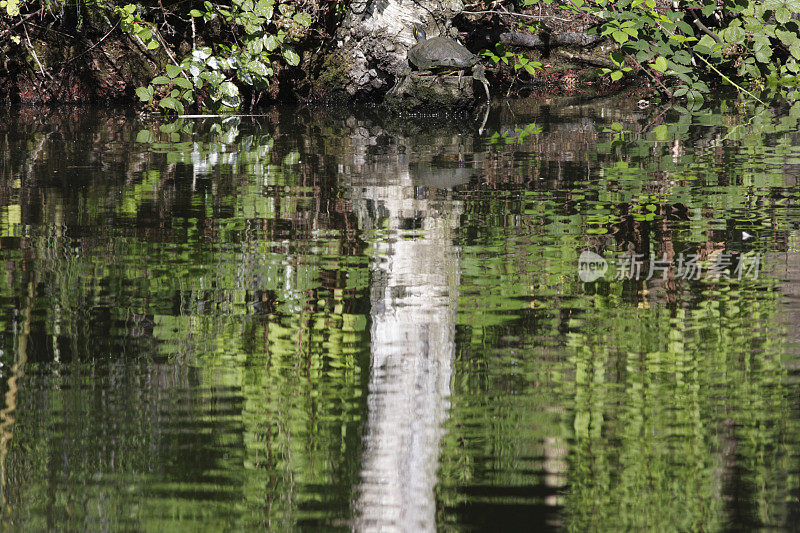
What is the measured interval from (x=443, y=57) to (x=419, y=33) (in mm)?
408

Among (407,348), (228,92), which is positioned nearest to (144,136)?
(228,92)

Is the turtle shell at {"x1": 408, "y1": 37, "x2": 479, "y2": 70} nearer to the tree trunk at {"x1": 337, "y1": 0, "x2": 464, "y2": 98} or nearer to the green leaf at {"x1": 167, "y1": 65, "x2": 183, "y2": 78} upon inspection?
the tree trunk at {"x1": 337, "y1": 0, "x2": 464, "y2": 98}

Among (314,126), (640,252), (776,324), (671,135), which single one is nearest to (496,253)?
(640,252)

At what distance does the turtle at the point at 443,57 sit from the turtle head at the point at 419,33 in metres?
0.08

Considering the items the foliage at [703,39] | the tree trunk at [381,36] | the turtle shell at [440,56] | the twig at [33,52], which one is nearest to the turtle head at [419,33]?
the tree trunk at [381,36]

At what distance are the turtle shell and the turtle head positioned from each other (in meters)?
0.14

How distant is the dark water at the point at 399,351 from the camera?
1.39m

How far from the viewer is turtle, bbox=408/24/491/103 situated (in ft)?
19.2

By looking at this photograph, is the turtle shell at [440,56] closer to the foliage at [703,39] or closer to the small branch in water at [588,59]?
the foliage at [703,39]

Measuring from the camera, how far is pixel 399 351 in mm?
1901

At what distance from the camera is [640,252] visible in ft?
8.39

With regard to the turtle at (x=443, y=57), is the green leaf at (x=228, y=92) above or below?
below

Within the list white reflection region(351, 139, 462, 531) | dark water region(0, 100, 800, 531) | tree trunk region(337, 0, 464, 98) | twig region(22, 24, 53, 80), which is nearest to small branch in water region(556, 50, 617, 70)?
tree trunk region(337, 0, 464, 98)

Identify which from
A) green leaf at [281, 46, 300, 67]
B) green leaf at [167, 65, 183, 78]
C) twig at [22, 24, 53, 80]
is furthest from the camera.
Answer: twig at [22, 24, 53, 80]
